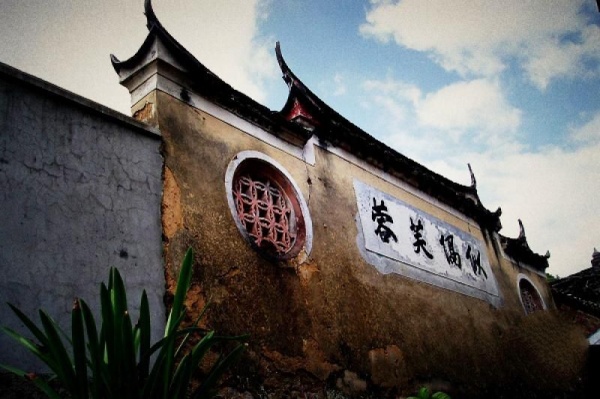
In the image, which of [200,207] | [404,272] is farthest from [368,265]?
[200,207]

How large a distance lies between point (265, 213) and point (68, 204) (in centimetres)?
211

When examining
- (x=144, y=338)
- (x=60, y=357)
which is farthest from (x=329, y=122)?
(x=60, y=357)

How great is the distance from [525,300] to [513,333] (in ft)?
7.13

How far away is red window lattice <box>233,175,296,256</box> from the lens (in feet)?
14.3

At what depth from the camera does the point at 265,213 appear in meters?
4.65

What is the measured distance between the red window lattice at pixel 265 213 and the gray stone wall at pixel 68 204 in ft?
3.51

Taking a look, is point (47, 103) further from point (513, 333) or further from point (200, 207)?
point (513, 333)

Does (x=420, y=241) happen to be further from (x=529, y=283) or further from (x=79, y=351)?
(x=79, y=351)

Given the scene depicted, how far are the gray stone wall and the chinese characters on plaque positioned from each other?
326 cm

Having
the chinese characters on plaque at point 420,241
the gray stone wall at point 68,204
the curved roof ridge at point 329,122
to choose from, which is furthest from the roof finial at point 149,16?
the chinese characters on plaque at point 420,241

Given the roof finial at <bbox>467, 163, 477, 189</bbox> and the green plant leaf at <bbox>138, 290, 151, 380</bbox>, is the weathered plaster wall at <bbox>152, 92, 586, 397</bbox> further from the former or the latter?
the roof finial at <bbox>467, 163, 477, 189</bbox>

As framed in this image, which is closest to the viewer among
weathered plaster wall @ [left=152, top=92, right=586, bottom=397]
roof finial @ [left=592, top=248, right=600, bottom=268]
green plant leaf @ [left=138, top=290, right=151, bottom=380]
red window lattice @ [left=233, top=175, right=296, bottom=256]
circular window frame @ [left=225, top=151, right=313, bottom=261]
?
green plant leaf @ [left=138, top=290, right=151, bottom=380]

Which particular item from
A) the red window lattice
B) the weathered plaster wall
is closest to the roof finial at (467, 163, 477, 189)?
the weathered plaster wall

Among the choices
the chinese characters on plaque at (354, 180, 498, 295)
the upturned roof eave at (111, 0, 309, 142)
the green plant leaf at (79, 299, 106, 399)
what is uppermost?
the upturned roof eave at (111, 0, 309, 142)
